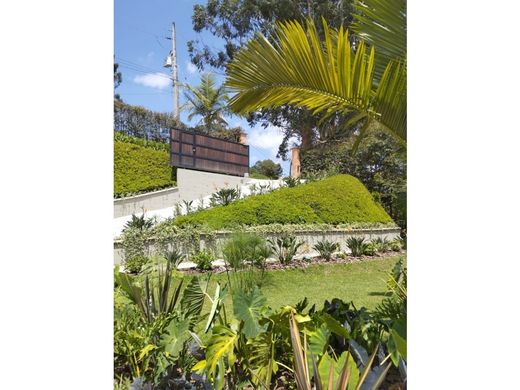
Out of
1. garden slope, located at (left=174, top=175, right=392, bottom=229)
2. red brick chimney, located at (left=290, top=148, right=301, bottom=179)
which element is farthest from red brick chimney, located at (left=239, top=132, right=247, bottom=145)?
garden slope, located at (left=174, top=175, right=392, bottom=229)

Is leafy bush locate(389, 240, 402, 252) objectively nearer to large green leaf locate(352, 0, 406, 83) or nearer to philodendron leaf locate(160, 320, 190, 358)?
large green leaf locate(352, 0, 406, 83)

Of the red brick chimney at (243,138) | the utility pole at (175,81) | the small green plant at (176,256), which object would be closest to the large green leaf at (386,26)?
the small green plant at (176,256)

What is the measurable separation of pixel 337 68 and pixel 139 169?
9.70m

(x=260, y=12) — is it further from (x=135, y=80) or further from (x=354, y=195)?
(x=354, y=195)

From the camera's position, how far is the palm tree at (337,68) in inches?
61.5

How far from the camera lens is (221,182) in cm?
1264

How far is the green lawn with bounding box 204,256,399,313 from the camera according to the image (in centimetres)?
471

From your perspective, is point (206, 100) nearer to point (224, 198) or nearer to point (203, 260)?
point (224, 198)

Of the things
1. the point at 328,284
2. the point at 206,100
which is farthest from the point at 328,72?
the point at 206,100

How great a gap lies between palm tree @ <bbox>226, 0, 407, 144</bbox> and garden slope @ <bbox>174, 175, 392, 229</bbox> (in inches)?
221

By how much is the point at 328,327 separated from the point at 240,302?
15.3 inches

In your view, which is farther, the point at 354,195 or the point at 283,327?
the point at 354,195

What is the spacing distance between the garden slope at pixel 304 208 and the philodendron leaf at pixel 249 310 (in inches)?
221
